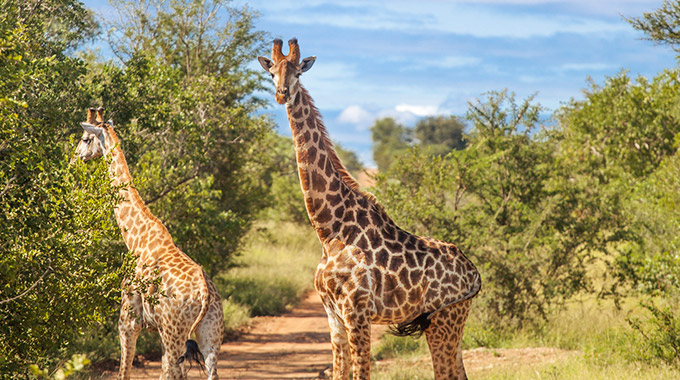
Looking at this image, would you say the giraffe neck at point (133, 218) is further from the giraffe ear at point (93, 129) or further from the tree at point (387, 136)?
the tree at point (387, 136)

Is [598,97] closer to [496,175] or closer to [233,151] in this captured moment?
[496,175]

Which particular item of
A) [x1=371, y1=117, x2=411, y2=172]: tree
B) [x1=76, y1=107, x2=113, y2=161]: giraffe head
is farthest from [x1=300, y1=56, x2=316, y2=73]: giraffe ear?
[x1=371, y1=117, x2=411, y2=172]: tree

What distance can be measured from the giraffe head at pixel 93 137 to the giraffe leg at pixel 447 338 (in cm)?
445

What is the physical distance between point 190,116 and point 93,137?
10.2 ft

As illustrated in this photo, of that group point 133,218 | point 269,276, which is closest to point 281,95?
point 133,218

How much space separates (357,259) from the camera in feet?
20.2

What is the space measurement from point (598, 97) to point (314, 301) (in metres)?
10.4

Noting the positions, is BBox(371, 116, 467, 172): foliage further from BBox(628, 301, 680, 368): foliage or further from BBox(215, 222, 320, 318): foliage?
BBox(628, 301, 680, 368): foliage

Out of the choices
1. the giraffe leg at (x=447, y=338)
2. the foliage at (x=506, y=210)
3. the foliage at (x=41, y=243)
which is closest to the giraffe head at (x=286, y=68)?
the foliage at (x=41, y=243)

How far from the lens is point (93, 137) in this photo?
28.3 ft

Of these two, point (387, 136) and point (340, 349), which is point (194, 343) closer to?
point (340, 349)

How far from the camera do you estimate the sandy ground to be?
10.5 meters

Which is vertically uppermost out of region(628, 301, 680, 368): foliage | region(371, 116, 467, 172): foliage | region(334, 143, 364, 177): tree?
region(371, 116, 467, 172): foliage

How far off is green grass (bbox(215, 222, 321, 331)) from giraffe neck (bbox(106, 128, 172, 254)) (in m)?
6.16
